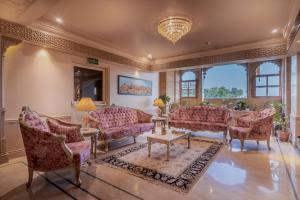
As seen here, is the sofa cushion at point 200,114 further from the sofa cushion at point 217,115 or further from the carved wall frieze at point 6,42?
the carved wall frieze at point 6,42

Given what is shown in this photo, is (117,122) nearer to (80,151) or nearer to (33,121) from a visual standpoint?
(80,151)

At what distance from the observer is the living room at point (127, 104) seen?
8.14 feet

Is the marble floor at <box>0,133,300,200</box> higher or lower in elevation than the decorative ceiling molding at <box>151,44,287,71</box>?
lower

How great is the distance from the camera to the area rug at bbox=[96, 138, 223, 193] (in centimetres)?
268

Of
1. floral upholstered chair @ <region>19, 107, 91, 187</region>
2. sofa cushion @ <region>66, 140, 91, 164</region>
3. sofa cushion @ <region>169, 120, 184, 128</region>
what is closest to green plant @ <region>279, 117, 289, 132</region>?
sofa cushion @ <region>169, 120, 184, 128</region>

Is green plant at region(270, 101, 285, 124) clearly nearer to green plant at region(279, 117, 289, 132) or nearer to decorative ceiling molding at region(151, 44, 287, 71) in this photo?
green plant at region(279, 117, 289, 132)

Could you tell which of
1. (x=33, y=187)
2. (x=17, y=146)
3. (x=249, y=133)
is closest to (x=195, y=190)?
(x=33, y=187)

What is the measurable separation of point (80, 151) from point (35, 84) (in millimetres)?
2233

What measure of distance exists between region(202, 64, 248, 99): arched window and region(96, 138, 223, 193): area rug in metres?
3.72

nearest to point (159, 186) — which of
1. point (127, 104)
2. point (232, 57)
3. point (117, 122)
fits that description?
point (117, 122)

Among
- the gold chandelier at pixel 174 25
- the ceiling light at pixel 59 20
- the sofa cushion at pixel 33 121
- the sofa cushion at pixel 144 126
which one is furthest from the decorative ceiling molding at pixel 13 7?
the sofa cushion at pixel 144 126

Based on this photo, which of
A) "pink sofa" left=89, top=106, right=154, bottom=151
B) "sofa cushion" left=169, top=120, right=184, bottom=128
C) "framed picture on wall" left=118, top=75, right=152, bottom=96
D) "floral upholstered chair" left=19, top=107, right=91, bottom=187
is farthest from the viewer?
"framed picture on wall" left=118, top=75, right=152, bottom=96

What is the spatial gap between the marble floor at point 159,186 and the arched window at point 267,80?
399 centimetres

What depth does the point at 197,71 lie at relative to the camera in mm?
8438
